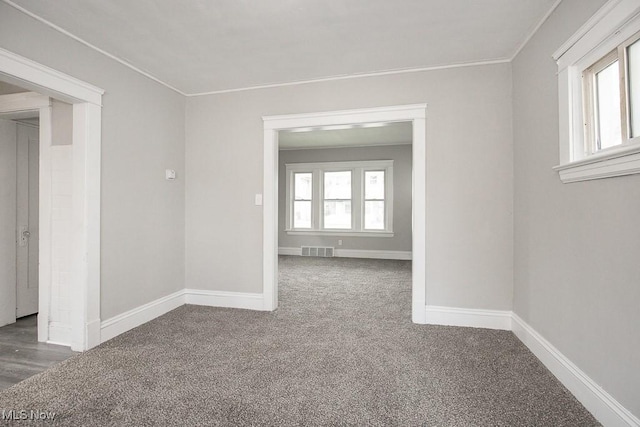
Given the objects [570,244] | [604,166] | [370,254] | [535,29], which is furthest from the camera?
[370,254]

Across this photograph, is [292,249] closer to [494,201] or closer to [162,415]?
[494,201]

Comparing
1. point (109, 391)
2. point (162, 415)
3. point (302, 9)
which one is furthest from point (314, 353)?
point (302, 9)

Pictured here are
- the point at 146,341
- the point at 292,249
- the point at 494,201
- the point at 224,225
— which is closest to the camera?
the point at 146,341

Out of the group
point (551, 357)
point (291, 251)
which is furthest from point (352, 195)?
point (551, 357)

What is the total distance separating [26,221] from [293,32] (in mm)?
3612

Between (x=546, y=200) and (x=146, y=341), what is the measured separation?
3500mm

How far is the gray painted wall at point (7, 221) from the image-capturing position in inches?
136

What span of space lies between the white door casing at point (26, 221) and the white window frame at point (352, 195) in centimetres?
512

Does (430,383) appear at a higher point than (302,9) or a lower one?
lower

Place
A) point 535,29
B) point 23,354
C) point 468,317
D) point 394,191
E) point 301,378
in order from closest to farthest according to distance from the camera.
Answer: point 301,378, point 535,29, point 23,354, point 468,317, point 394,191

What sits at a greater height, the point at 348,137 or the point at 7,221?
the point at 348,137

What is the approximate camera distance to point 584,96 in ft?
6.76

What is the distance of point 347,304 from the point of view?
159 inches

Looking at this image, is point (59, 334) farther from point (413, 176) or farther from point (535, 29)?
point (535, 29)
